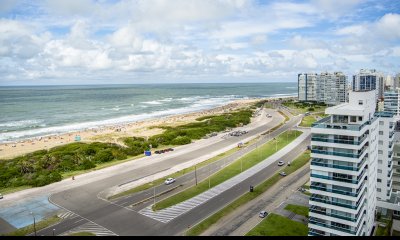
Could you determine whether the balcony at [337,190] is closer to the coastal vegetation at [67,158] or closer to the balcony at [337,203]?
the balcony at [337,203]

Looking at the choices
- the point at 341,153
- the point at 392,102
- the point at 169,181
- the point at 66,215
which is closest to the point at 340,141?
the point at 341,153

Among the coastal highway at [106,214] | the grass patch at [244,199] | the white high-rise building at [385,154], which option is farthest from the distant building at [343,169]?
the coastal highway at [106,214]

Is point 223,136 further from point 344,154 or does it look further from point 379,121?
point 344,154

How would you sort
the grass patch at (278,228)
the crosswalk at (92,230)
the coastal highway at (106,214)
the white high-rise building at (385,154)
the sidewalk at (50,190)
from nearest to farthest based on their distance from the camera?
the grass patch at (278,228) < the crosswalk at (92,230) < the coastal highway at (106,214) < the white high-rise building at (385,154) < the sidewalk at (50,190)

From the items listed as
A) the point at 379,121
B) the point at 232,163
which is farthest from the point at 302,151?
the point at 379,121

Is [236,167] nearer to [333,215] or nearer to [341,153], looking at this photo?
[333,215]

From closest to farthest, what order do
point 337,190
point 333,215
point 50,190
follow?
point 337,190 < point 333,215 < point 50,190
